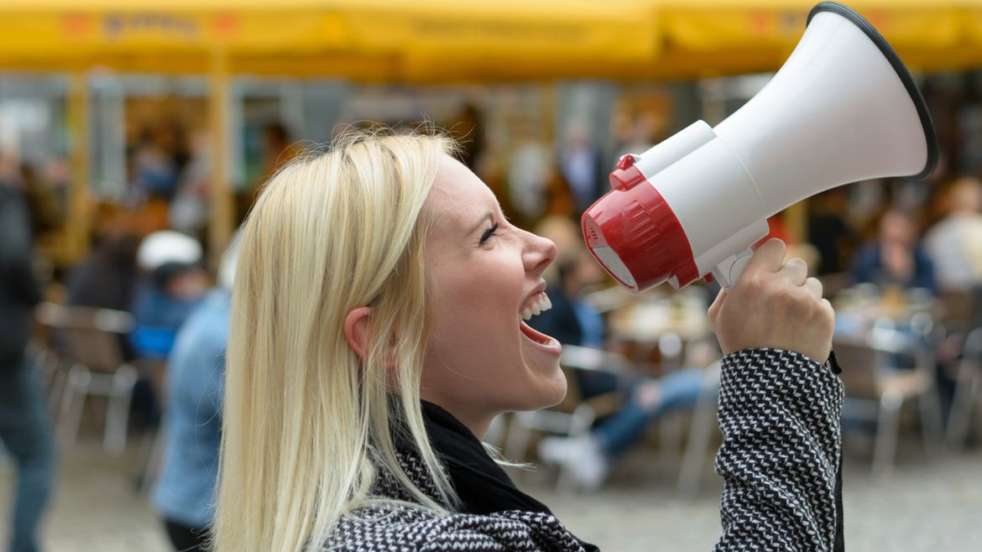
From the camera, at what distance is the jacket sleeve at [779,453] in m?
1.52

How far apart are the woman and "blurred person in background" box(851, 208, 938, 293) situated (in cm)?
802

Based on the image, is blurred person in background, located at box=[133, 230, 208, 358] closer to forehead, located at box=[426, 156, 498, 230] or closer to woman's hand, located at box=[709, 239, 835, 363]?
forehead, located at box=[426, 156, 498, 230]

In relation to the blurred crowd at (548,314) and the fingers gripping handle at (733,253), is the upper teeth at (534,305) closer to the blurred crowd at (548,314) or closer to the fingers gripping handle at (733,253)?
the fingers gripping handle at (733,253)

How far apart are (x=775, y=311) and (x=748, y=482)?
197 millimetres

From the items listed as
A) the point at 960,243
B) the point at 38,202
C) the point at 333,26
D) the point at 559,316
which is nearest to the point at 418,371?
the point at 333,26

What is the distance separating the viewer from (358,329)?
62.5 inches

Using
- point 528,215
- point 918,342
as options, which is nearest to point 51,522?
point 918,342

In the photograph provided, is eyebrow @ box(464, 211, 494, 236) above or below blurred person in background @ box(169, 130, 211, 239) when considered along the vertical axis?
above

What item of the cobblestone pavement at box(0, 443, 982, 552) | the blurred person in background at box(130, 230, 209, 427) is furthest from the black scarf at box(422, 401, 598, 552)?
the blurred person in background at box(130, 230, 209, 427)

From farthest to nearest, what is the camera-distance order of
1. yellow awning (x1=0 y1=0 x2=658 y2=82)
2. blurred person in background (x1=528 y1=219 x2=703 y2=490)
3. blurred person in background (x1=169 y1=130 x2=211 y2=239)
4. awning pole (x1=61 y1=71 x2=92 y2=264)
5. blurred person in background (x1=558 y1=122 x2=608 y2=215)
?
1. blurred person in background (x1=558 y1=122 x2=608 y2=215)
2. awning pole (x1=61 y1=71 x2=92 y2=264)
3. blurred person in background (x1=169 y1=130 x2=211 y2=239)
4. blurred person in background (x1=528 y1=219 x2=703 y2=490)
5. yellow awning (x1=0 y1=0 x2=658 y2=82)

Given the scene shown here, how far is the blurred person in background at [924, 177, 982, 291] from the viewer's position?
9.38m

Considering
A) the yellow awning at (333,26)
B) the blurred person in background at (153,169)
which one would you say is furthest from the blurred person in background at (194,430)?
the blurred person in background at (153,169)

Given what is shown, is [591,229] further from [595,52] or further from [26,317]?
[595,52]

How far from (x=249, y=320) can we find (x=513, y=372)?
0.31 m
